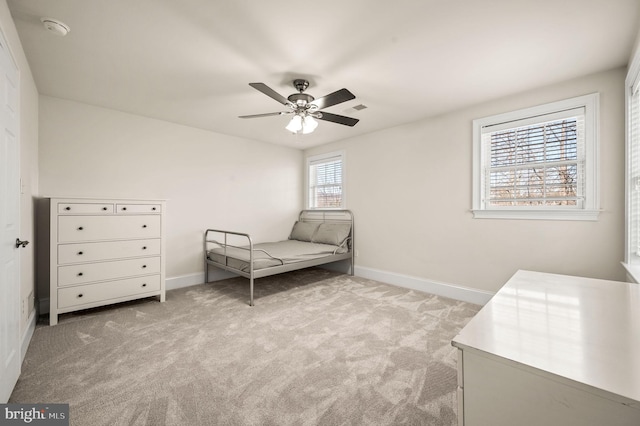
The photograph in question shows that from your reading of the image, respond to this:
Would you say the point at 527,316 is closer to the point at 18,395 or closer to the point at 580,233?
the point at 580,233

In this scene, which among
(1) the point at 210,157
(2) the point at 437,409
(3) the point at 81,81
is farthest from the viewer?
(1) the point at 210,157

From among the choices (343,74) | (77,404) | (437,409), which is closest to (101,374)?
(77,404)

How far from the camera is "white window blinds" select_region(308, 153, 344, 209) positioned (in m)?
5.00

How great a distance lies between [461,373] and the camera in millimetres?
929

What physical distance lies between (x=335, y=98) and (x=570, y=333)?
212 cm

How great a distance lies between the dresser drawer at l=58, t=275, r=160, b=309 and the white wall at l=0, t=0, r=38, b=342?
263 millimetres

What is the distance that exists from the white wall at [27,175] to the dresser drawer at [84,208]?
0.81 ft

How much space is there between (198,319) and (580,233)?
3934mm

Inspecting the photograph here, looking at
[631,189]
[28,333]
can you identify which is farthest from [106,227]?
[631,189]

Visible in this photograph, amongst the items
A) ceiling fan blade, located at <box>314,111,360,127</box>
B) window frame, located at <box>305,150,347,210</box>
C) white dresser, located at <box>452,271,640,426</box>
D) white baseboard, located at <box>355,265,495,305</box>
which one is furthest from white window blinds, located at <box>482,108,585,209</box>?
window frame, located at <box>305,150,347,210</box>

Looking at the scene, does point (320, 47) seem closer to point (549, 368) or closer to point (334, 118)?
point (334, 118)

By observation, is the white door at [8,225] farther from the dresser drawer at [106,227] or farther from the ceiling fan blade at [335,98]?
the ceiling fan blade at [335,98]

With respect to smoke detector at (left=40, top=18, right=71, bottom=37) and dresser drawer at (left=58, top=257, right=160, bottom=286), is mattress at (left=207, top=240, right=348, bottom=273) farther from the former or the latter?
smoke detector at (left=40, top=18, right=71, bottom=37)

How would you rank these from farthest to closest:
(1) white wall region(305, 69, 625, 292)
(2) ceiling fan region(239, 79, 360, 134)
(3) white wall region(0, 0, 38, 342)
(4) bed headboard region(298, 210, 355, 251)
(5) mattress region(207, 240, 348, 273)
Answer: (4) bed headboard region(298, 210, 355, 251) → (5) mattress region(207, 240, 348, 273) → (1) white wall region(305, 69, 625, 292) → (2) ceiling fan region(239, 79, 360, 134) → (3) white wall region(0, 0, 38, 342)
